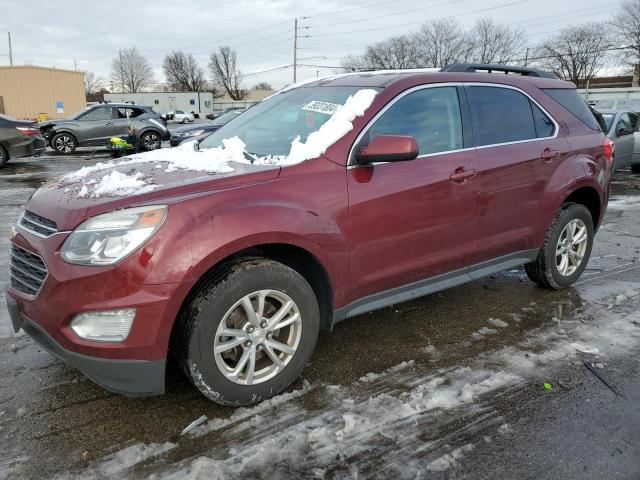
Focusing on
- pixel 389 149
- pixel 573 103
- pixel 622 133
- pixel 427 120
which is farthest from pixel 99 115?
pixel 389 149

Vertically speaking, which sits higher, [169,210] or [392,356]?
[169,210]

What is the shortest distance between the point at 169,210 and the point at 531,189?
9.23 ft

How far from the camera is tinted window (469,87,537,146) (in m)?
3.68

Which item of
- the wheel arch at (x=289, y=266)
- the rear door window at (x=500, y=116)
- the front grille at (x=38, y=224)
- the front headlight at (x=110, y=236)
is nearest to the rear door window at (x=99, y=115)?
the front grille at (x=38, y=224)

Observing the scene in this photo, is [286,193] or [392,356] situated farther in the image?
[392,356]

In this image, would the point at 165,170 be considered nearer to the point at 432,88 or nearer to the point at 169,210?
the point at 169,210

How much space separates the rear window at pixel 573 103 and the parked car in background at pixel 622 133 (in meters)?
6.36

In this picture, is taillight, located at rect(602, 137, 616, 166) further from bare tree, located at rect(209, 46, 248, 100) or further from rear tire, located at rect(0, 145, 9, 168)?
bare tree, located at rect(209, 46, 248, 100)

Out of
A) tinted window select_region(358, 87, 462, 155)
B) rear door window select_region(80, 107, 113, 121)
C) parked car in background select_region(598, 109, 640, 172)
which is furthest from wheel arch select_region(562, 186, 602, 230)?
rear door window select_region(80, 107, 113, 121)

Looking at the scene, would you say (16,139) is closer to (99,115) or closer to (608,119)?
(99,115)

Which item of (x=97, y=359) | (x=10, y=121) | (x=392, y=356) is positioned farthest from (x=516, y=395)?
(x=10, y=121)

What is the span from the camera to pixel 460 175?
3430 millimetres

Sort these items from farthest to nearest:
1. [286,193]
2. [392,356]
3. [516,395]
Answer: [392,356]
[516,395]
[286,193]

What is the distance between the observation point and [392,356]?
3.37 meters
